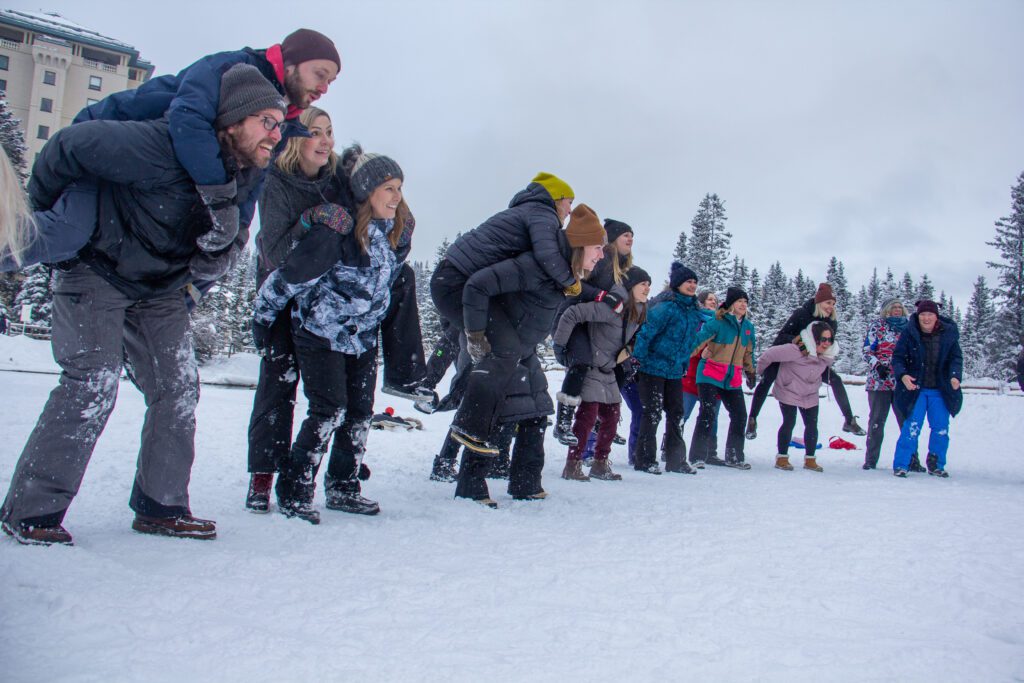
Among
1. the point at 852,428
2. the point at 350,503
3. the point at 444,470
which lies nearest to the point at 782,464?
the point at 852,428

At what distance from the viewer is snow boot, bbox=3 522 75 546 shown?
99.9 inches

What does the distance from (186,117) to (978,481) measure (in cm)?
867

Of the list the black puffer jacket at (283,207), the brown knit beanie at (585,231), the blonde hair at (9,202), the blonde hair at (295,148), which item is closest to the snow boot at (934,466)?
the brown knit beanie at (585,231)

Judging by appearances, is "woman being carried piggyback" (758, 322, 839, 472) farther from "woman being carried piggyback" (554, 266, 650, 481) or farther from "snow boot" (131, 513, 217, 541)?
"snow boot" (131, 513, 217, 541)

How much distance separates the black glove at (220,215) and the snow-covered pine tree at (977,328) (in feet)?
211

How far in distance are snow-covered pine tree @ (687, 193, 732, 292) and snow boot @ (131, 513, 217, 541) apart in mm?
52368

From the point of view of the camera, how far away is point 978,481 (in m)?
7.71

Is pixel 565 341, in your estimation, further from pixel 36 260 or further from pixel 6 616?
pixel 6 616

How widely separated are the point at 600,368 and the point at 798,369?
371cm

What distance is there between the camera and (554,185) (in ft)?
16.5

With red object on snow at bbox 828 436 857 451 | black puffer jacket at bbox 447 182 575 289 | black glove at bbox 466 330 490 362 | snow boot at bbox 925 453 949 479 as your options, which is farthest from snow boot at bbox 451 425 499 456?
red object on snow at bbox 828 436 857 451

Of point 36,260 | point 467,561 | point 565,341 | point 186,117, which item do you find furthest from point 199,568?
point 565,341

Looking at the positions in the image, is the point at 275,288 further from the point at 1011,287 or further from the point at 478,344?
the point at 1011,287

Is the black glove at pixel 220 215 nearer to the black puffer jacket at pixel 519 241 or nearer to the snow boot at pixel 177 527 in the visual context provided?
the snow boot at pixel 177 527
